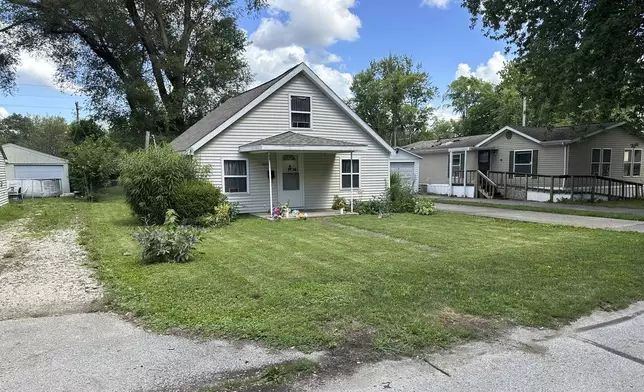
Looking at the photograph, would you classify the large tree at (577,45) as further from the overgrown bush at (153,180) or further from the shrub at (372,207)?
the overgrown bush at (153,180)

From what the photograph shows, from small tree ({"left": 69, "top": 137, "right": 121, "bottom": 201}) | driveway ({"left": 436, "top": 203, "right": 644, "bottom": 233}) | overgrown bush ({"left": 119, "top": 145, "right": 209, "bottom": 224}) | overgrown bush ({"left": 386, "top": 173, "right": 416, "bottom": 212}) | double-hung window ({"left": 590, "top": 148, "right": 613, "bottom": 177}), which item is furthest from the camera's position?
small tree ({"left": 69, "top": 137, "right": 121, "bottom": 201})

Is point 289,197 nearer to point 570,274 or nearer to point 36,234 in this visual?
point 36,234

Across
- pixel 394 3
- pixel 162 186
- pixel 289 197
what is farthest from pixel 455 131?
pixel 162 186

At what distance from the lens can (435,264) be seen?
6691mm

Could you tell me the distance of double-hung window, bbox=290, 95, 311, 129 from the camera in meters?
15.2

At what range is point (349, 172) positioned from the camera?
16297mm

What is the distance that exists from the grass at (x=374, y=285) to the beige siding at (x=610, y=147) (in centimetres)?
1202

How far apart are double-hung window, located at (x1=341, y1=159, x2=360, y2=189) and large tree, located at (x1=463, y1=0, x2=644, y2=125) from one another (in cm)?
657

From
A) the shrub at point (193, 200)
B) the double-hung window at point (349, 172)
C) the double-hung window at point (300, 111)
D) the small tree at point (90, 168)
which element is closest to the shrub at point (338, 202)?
the double-hung window at point (349, 172)

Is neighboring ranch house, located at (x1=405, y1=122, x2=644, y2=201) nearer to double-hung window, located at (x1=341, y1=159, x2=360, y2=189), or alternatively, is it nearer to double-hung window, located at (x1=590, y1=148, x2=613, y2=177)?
double-hung window, located at (x1=590, y1=148, x2=613, y2=177)

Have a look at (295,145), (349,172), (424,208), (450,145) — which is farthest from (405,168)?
(295,145)

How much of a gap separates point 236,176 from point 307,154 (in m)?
2.83

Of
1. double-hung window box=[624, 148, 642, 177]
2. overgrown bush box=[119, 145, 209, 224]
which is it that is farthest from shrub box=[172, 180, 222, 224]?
double-hung window box=[624, 148, 642, 177]

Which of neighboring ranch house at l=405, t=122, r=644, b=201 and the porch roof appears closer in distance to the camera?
the porch roof
